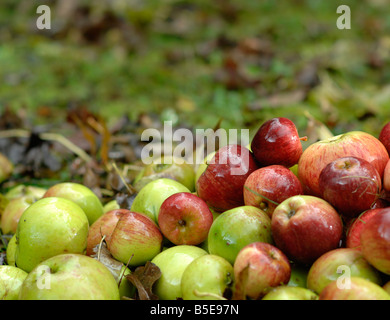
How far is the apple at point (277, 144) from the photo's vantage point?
5.42 ft

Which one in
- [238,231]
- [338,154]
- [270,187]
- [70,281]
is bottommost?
[70,281]

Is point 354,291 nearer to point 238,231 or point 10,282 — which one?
point 238,231

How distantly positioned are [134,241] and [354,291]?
0.79 metres

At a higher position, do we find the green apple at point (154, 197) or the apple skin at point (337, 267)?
the green apple at point (154, 197)

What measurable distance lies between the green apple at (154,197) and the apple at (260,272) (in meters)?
0.63

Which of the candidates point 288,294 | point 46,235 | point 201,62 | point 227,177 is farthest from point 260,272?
point 201,62

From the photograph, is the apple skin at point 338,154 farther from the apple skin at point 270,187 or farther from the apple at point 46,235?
the apple at point 46,235

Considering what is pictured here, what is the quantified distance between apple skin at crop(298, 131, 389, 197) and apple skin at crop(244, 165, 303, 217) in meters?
0.07

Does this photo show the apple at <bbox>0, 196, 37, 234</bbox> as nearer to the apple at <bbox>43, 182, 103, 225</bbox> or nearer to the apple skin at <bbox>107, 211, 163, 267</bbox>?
the apple at <bbox>43, 182, 103, 225</bbox>

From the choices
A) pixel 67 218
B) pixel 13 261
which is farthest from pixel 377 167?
pixel 13 261

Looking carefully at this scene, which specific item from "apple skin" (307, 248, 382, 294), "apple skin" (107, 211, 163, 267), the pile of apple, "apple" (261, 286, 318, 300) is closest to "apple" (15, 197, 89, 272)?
the pile of apple

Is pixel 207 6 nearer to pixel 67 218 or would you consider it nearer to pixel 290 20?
pixel 290 20

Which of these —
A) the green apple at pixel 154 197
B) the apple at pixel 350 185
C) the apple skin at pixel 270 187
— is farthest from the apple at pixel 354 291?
the green apple at pixel 154 197

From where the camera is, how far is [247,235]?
1482 mm
